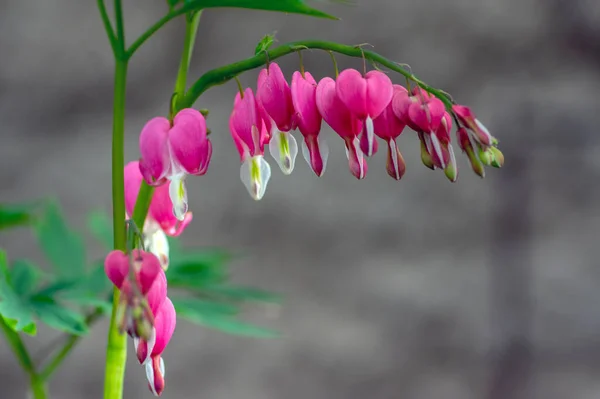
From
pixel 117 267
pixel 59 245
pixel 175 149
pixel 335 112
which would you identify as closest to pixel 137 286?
pixel 117 267

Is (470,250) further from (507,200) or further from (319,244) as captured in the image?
(319,244)

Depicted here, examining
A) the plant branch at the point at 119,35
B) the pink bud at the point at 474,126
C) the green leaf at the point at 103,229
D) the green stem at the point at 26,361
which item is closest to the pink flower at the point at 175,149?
the plant branch at the point at 119,35

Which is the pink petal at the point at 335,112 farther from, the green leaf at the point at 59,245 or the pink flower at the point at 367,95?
the green leaf at the point at 59,245

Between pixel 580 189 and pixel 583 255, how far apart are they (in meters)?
0.20

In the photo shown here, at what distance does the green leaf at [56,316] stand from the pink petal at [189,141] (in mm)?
340

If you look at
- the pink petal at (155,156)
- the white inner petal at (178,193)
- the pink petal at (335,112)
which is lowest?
the white inner petal at (178,193)

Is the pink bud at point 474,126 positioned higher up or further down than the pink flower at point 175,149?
higher up

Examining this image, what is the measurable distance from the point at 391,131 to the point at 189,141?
0.63 feet

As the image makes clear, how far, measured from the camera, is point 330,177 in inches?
80.4

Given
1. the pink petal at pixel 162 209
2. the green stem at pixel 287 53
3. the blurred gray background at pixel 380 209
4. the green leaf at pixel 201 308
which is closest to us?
the green stem at pixel 287 53

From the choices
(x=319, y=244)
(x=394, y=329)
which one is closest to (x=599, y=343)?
(x=394, y=329)

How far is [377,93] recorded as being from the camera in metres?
0.60

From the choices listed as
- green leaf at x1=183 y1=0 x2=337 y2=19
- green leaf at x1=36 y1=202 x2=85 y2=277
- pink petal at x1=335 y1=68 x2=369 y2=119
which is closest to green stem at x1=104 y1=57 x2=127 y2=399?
green leaf at x1=183 y1=0 x2=337 y2=19

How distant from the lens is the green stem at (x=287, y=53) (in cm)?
59
